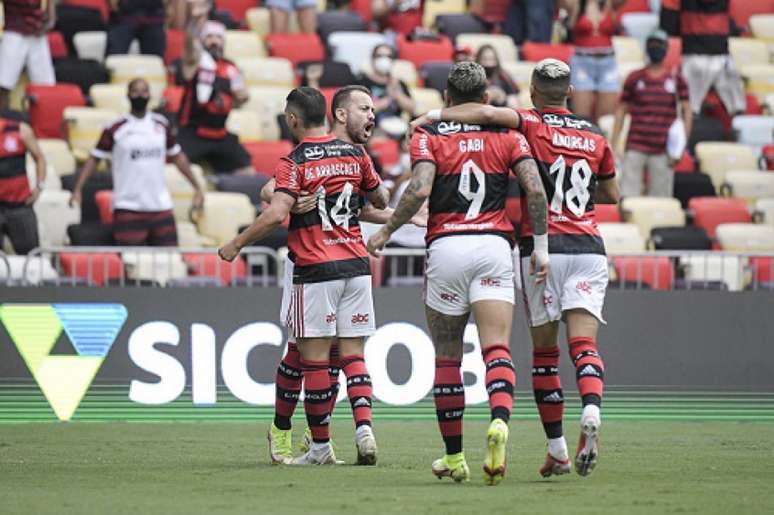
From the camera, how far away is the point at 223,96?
20078 mm

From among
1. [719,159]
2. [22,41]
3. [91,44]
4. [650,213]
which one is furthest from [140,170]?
[719,159]

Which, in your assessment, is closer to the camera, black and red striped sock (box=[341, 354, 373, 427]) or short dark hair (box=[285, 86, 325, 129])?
short dark hair (box=[285, 86, 325, 129])

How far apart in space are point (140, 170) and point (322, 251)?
23.5ft

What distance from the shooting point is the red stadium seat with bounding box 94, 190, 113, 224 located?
18938 mm

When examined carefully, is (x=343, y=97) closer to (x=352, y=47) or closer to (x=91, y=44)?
(x=91, y=44)

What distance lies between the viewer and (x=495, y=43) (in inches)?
938

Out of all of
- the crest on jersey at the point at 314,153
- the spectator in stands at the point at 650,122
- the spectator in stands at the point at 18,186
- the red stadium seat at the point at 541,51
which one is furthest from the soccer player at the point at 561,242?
the red stadium seat at the point at 541,51

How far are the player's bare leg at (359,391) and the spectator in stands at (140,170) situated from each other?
676cm

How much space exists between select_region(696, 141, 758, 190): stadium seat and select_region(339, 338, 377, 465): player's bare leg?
11629 mm

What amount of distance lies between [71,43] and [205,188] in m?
3.36

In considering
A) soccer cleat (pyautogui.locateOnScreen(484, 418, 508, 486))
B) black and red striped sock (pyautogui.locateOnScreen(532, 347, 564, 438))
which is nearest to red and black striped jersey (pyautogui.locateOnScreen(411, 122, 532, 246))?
black and red striped sock (pyautogui.locateOnScreen(532, 347, 564, 438))

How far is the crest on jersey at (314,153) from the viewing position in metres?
11.5

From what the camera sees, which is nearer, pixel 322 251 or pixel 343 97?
pixel 322 251

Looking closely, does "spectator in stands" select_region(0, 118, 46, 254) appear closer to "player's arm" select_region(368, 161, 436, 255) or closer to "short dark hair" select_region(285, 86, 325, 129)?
"short dark hair" select_region(285, 86, 325, 129)
